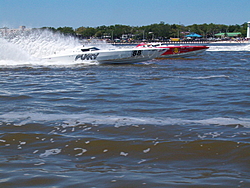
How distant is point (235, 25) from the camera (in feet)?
577

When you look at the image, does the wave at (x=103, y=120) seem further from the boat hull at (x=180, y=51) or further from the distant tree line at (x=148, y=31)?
the distant tree line at (x=148, y=31)

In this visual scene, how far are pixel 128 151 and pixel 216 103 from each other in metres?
4.04

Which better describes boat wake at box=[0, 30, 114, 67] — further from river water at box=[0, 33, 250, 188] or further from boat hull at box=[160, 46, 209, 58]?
river water at box=[0, 33, 250, 188]

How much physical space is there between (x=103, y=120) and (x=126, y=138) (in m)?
1.26

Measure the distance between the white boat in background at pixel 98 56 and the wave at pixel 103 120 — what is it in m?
14.3

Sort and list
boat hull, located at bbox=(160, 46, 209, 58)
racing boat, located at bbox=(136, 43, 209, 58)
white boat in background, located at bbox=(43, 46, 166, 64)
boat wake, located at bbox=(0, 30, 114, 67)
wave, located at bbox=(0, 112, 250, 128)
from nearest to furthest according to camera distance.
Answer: wave, located at bbox=(0, 112, 250, 128) < white boat in background, located at bbox=(43, 46, 166, 64) < boat wake, located at bbox=(0, 30, 114, 67) < racing boat, located at bbox=(136, 43, 209, 58) < boat hull, located at bbox=(160, 46, 209, 58)

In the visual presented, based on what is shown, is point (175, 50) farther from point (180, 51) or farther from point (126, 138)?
point (126, 138)

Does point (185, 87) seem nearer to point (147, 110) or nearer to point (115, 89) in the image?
point (115, 89)

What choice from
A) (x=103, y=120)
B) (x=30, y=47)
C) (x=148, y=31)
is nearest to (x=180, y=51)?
(x=30, y=47)

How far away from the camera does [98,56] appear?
2148 cm

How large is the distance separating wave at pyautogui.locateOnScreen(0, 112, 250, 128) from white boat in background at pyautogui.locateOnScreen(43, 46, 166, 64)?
1426 centimetres

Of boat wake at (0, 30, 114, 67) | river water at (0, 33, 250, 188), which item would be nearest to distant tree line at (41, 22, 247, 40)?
boat wake at (0, 30, 114, 67)

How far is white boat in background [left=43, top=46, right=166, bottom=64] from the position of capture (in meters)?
21.3

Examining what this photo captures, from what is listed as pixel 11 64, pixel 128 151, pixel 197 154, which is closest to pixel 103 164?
pixel 128 151
